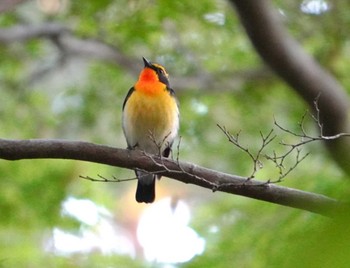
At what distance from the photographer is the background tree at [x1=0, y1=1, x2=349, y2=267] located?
5348 mm

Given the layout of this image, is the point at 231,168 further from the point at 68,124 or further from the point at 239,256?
the point at 239,256

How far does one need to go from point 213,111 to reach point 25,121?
2272 mm

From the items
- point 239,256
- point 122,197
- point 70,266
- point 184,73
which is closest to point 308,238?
point 239,256

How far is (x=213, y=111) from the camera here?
9.22m

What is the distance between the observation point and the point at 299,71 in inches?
208

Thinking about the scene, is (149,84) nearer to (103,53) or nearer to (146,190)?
(146,190)

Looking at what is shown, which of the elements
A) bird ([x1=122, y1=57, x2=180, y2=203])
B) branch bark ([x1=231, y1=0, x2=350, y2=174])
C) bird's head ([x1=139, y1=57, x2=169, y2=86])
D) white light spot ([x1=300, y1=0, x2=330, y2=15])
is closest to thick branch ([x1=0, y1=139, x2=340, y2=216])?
bird ([x1=122, y1=57, x2=180, y2=203])

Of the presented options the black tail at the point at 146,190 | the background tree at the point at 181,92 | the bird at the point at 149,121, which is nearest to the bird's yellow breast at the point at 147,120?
the bird at the point at 149,121

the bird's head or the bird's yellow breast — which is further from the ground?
the bird's head

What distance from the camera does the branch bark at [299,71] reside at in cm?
502

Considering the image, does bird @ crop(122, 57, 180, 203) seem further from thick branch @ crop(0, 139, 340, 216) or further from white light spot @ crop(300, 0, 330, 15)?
white light spot @ crop(300, 0, 330, 15)

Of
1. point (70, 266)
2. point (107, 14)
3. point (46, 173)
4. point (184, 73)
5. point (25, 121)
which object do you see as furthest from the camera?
point (25, 121)

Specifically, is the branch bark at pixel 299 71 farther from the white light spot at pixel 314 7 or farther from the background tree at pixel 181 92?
the white light spot at pixel 314 7

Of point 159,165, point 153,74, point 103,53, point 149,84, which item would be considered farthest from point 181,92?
point 159,165
